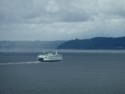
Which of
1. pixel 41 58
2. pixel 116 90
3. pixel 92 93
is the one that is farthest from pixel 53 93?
pixel 41 58

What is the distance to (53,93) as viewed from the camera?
7344 centimetres

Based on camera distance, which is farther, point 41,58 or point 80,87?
point 41,58

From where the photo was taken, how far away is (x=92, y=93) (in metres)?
72.9

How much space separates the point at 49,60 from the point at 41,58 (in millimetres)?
5287

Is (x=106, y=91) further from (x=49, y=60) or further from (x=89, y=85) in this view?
(x=49, y=60)

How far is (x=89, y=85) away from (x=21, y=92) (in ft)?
59.6

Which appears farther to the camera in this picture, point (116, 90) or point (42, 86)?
point (42, 86)

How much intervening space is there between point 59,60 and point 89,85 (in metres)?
110

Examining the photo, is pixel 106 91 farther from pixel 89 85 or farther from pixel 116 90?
pixel 89 85

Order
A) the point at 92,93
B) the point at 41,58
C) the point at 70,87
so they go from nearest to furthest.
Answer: the point at 92,93, the point at 70,87, the point at 41,58

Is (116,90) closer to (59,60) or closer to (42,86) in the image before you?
(42,86)

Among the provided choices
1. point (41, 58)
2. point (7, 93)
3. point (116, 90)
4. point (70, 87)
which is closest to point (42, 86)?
point (70, 87)

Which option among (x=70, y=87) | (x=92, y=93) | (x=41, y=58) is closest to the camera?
(x=92, y=93)

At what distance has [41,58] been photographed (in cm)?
18450
